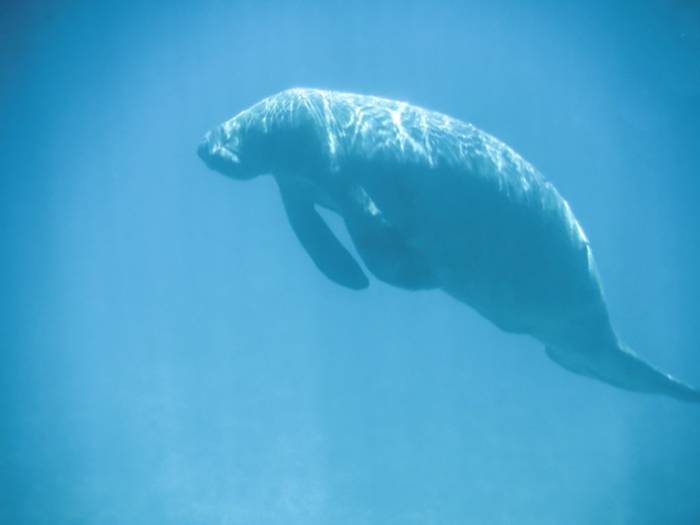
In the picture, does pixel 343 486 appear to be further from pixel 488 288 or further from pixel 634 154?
pixel 634 154

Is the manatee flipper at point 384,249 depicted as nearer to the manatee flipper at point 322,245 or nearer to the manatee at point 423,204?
the manatee at point 423,204

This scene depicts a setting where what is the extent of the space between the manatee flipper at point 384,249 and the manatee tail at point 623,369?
3.65 metres

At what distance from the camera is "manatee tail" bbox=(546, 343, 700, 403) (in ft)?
25.0

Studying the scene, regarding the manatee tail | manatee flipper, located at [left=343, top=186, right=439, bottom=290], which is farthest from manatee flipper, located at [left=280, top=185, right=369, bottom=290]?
the manatee tail

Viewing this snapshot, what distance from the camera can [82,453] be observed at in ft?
79.3

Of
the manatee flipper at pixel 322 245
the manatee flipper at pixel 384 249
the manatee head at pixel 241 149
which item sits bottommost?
the manatee flipper at pixel 384 249

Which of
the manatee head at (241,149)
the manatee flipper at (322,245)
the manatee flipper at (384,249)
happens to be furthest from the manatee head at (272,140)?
the manatee flipper at (384,249)

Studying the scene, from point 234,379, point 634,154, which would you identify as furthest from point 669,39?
point 234,379

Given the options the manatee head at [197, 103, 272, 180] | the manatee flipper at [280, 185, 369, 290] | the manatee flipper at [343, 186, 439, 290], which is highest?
the manatee head at [197, 103, 272, 180]

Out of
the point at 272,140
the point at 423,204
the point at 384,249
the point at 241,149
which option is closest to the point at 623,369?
the point at 423,204

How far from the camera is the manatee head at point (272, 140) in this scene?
6055 millimetres

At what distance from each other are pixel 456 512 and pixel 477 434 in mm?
7393

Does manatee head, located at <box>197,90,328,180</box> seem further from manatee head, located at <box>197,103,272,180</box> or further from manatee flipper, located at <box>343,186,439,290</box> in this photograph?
manatee flipper, located at <box>343,186,439,290</box>

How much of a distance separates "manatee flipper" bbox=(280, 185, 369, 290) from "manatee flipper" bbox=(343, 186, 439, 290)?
44.9 inches
